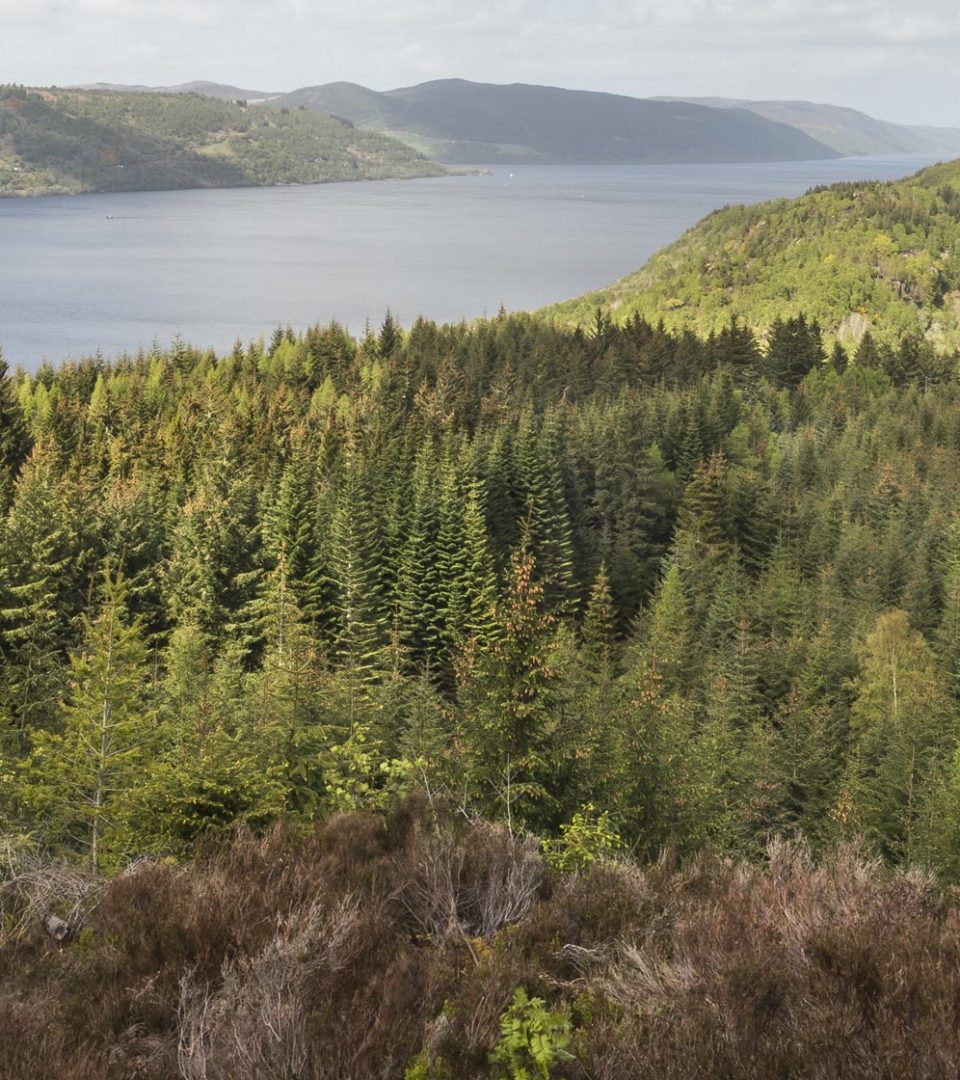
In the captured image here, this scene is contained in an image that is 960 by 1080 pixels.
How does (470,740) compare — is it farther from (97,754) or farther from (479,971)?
(479,971)

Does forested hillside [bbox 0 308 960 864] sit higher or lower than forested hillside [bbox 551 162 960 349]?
lower

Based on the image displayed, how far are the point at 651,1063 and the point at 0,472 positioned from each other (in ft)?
200

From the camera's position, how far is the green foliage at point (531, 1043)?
673 cm

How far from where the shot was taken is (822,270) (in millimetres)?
141125

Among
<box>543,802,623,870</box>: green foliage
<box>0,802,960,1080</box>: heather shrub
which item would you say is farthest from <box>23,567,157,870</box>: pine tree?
<box>543,802,623,870</box>: green foliage

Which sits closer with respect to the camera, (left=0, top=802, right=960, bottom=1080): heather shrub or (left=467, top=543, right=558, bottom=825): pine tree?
(left=0, top=802, right=960, bottom=1080): heather shrub

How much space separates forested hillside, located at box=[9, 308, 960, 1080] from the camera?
23.7 feet

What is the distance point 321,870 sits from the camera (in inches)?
378

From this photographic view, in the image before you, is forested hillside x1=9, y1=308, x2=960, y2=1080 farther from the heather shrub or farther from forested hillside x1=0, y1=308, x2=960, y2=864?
forested hillside x1=0, y1=308, x2=960, y2=864

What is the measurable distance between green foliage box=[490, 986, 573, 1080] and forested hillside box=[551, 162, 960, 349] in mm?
129537

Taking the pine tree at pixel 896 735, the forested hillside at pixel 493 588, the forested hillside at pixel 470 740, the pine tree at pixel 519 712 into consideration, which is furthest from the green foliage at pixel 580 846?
the pine tree at pixel 896 735

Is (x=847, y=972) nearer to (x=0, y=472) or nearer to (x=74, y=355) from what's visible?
(x=0, y=472)

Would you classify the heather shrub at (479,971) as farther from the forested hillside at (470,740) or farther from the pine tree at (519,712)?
the pine tree at (519,712)

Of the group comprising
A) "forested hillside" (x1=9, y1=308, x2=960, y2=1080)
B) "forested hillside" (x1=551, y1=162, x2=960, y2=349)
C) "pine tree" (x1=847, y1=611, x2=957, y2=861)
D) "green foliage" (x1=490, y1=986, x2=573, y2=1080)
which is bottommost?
"pine tree" (x1=847, y1=611, x2=957, y2=861)
